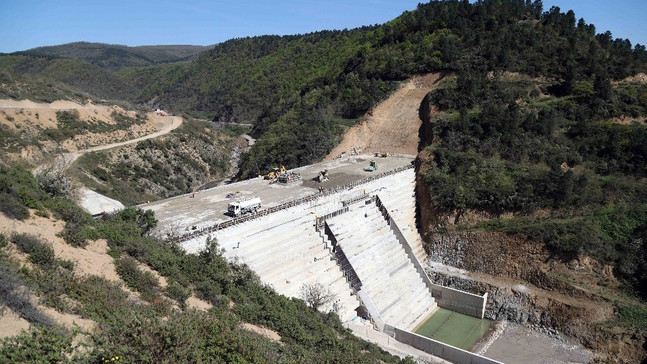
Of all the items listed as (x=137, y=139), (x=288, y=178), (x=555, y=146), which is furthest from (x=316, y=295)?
(x=137, y=139)

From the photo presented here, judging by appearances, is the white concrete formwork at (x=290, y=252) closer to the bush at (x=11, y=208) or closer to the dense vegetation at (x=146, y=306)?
the dense vegetation at (x=146, y=306)

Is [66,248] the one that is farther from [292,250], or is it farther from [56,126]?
[56,126]

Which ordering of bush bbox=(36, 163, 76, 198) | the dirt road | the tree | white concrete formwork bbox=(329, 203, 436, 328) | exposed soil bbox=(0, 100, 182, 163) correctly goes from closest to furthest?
bush bbox=(36, 163, 76, 198) < the tree < white concrete formwork bbox=(329, 203, 436, 328) < the dirt road < exposed soil bbox=(0, 100, 182, 163)

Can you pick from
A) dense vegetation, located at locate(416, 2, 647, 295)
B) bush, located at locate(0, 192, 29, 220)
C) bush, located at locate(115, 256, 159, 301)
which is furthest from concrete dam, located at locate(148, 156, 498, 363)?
bush, located at locate(0, 192, 29, 220)

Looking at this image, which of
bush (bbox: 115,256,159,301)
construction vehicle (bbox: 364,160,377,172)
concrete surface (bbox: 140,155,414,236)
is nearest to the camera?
bush (bbox: 115,256,159,301)

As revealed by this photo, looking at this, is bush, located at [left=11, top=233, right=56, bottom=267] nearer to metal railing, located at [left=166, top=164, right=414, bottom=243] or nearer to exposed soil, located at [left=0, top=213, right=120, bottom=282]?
exposed soil, located at [left=0, top=213, right=120, bottom=282]

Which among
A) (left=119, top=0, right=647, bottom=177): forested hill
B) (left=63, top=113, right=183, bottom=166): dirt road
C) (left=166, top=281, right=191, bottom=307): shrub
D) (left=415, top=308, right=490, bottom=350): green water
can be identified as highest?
(left=119, top=0, right=647, bottom=177): forested hill

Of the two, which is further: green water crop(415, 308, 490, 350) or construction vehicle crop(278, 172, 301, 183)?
construction vehicle crop(278, 172, 301, 183)

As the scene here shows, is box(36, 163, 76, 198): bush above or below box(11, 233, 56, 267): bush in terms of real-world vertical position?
above
